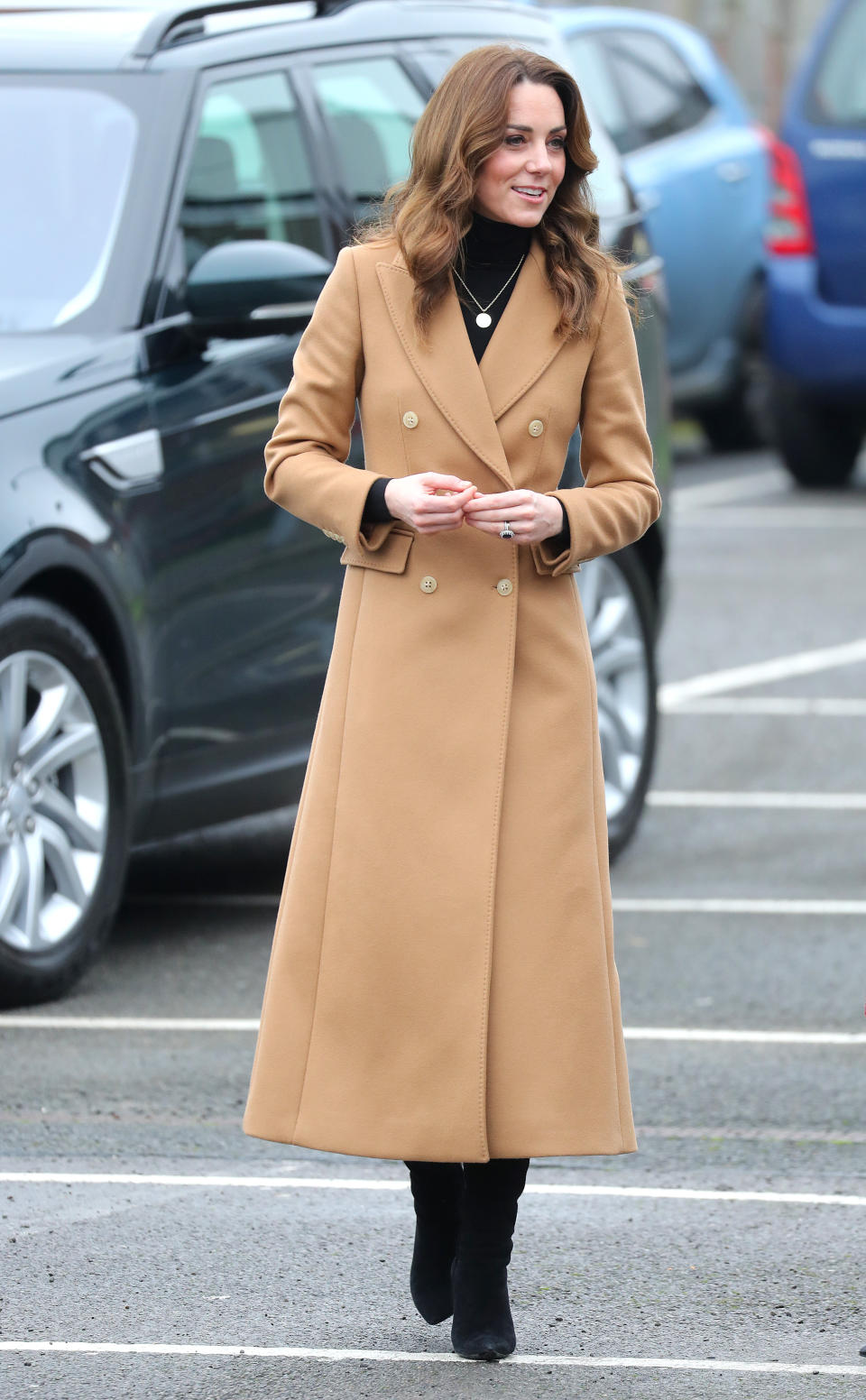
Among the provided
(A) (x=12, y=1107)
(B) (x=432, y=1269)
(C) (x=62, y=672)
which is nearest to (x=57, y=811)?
(C) (x=62, y=672)

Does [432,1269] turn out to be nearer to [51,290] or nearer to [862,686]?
[51,290]

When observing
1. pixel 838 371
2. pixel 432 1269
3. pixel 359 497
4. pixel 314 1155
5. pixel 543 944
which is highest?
pixel 359 497

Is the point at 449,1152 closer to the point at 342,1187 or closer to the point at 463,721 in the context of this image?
the point at 463,721

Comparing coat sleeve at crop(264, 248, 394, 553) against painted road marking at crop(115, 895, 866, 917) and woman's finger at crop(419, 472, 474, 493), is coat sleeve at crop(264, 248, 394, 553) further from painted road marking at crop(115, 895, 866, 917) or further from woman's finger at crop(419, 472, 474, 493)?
painted road marking at crop(115, 895, 866, 917)

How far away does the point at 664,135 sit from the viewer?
48.6 feet

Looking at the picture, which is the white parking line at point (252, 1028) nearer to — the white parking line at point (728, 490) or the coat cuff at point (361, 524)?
the coat cuff at point (361, 524)

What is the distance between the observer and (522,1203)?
4754 mm

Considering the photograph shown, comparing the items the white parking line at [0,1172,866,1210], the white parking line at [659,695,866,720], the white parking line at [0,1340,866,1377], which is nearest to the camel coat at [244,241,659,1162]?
the white parking line at [0,1340,866,1377]

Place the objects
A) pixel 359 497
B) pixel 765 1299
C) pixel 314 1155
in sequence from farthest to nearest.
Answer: pixel 314 1155 < pixel 765 1299 < pixel 359 497

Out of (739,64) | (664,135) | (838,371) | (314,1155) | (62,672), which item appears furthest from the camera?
(739,64)

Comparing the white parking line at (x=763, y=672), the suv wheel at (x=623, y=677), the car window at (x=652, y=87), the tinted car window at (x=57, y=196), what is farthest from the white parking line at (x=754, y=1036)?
the car window at (x=652, y=87)

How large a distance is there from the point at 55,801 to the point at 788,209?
29.0ft

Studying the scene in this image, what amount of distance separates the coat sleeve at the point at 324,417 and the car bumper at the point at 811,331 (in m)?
9.86

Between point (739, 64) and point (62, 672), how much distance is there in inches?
624
